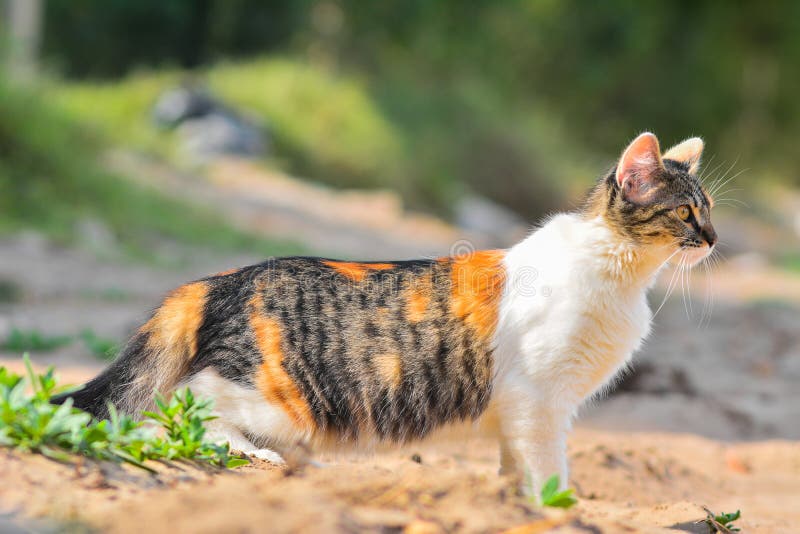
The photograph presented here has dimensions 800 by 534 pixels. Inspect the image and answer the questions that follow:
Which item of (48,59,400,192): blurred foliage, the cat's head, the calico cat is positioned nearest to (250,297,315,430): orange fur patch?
the calico cat

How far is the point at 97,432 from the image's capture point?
96.7 inches

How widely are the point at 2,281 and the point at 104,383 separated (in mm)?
4681

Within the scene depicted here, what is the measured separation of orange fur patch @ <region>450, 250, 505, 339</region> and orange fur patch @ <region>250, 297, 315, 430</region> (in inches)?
25.4

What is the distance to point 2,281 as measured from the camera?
710cm

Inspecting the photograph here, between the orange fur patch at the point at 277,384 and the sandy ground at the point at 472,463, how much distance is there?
0.70 ft

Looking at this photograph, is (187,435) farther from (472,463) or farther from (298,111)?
(298,111)

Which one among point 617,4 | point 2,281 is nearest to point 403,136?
point 2,281

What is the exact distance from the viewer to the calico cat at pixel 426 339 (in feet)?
9.79

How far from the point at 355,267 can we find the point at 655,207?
3.73ft

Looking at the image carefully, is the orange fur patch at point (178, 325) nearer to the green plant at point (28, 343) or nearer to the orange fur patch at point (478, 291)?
A: the orange fur patch at point (478, 291)

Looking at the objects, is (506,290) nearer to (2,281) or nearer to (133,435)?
(133,435)

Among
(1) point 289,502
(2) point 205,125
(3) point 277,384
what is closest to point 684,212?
(3) point 277,384

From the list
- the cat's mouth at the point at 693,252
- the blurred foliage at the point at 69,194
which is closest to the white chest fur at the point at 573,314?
the cat's mouth at the point at 693,252

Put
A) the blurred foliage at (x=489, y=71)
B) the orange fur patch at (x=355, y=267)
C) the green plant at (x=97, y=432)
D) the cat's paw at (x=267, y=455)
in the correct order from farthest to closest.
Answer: the blurred foliage at (x=489, y=71), the orange fur patch at (x=355, y=267), the cat's paw at (x=267, y=455), the green plant at (x=97, y=432)
